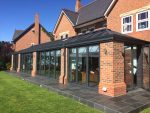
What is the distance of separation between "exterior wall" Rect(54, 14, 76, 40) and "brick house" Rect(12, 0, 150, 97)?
406 cm

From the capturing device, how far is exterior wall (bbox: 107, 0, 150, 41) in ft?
46.8

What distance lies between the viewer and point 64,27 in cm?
2583

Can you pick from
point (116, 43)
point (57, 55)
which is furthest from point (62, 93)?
point (57, 55)

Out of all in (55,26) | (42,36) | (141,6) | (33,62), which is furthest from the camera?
(42,36)

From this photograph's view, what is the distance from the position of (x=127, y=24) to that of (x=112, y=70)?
22.1ft

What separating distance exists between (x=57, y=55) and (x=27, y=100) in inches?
299

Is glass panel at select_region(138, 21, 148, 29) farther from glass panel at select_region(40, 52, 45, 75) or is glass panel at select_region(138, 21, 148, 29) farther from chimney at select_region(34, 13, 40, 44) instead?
chimney at select_region(34, 13, 40, 44)

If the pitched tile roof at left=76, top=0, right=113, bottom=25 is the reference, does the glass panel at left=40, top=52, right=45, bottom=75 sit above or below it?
below

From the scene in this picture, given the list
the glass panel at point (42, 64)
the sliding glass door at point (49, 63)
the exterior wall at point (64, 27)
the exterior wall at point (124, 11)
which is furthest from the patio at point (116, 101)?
the exterior wall at point (64, 27)

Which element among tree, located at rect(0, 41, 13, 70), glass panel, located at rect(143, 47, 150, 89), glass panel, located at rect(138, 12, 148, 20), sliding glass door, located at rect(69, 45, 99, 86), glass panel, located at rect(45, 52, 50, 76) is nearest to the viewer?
sliding glass door, located at rect(69, 45, 99, 86)

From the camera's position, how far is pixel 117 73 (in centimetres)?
1052

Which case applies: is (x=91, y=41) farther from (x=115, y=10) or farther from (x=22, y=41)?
(x=22, y=41)

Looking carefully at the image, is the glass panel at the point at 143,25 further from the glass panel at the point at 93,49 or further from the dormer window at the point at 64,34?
the dormer window at the point at 64,34

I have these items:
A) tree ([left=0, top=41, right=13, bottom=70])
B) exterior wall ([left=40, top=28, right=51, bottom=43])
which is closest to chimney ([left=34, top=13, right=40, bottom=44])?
exterior wall ([left=40, top=28, right=51, bottom=43])
